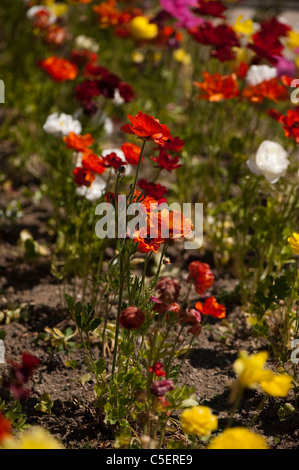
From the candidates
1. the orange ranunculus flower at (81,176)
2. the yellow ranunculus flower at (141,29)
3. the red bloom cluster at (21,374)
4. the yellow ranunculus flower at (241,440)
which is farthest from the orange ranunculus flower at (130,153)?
the yellow ranunculus flower at (141,29)

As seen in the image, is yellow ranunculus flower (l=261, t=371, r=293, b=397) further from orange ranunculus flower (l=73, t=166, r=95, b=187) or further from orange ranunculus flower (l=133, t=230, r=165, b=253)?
orange ranunculus flower (l=73, t=166, r=95, b=187)

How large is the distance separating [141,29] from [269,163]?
1.64 metres

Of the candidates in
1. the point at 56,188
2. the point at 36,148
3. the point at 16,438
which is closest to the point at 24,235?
the point at 56,188

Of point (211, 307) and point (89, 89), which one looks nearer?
point (211, 307)

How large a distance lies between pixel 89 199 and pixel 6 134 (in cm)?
128

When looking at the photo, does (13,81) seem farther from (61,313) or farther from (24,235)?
(61,313)

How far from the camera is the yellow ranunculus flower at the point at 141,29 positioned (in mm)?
3252

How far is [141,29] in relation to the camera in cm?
326

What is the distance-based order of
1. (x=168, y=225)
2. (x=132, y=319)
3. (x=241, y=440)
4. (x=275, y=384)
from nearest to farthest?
(x=241, y=440) < (x=275, y=384) < (x=132, y=319) < (x=168, y=225)

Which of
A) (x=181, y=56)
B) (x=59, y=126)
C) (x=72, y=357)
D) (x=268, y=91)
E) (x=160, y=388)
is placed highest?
(x=268, y=91)

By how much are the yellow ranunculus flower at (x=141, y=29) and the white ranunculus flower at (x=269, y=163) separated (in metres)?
1.55

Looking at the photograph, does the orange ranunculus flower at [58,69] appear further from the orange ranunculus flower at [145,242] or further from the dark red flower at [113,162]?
the orange ranunculus flower at [145,242]

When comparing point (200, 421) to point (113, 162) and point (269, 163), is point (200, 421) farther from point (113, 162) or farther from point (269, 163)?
point (269, 163)

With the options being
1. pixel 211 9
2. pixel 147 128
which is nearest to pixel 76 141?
pixel 147 128
